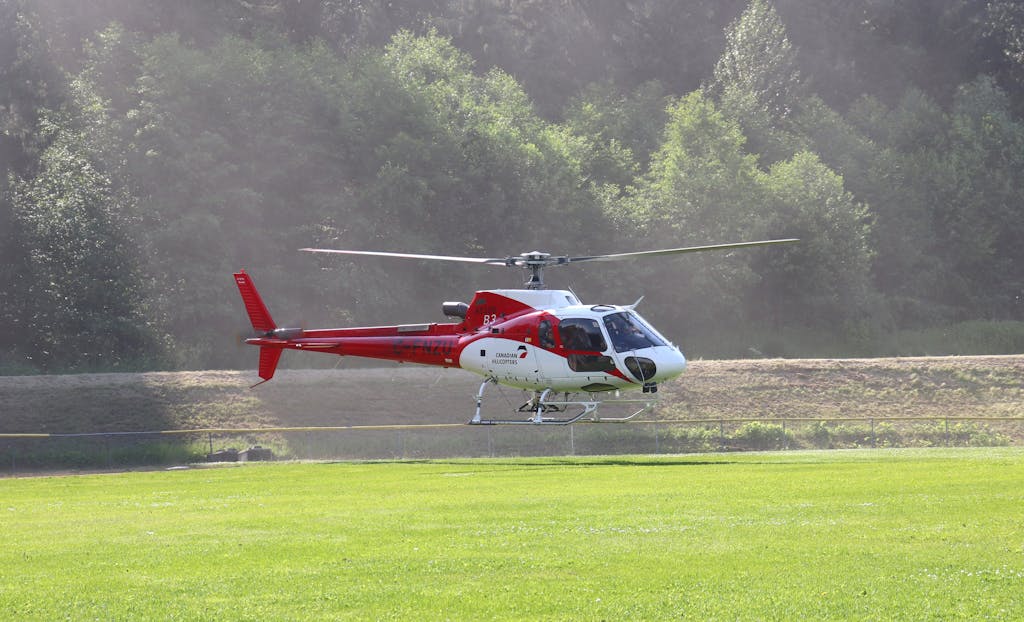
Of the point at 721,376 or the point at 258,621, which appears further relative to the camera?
the point at 721,376

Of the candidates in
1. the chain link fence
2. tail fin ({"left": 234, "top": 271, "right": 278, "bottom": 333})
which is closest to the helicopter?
tail fin ({"left": 234, "top": 271, "right": 278, "bottom": 333})

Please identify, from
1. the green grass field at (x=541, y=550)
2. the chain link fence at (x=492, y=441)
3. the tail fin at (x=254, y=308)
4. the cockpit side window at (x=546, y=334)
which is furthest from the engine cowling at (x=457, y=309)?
the green grass field at (x=541, y=550)

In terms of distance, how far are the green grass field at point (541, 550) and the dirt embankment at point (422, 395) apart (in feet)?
69.3

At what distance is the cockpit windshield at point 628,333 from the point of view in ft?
94.5

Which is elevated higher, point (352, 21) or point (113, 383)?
point (352, 21)

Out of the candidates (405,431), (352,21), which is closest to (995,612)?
(405,431)

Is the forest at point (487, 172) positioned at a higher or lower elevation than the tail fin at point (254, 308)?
higher

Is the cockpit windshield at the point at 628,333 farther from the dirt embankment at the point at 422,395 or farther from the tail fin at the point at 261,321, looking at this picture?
the dirt embankment at the point at 422,395

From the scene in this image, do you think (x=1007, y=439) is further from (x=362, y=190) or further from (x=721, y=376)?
(x=362, y=190)

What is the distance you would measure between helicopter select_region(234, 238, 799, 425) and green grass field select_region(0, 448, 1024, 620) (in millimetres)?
6204

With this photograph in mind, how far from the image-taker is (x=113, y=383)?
4588cm

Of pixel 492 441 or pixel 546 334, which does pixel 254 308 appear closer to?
pixel 546 334

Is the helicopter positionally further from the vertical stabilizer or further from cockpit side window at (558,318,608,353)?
the vertical stabilizer

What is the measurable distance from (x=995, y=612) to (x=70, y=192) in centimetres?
5259
